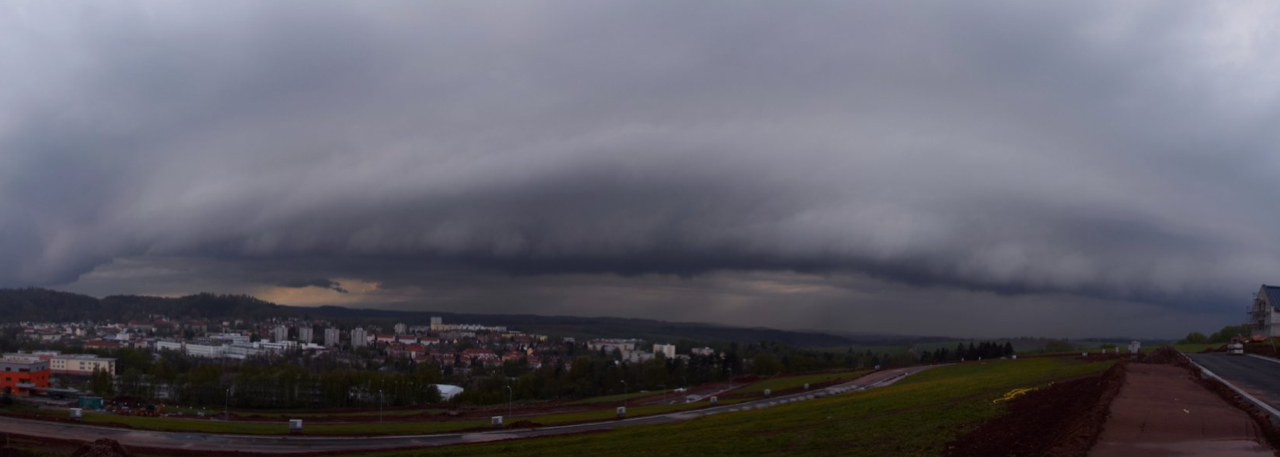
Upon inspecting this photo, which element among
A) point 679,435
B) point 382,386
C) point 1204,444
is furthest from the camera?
point 382,386

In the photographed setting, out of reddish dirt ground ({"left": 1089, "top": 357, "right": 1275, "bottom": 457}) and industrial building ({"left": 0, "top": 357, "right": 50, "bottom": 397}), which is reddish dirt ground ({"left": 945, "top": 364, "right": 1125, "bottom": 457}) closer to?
reddish dirt ground ({"left": 1089, "top": 357, "right": 1275, "bottom": 457})

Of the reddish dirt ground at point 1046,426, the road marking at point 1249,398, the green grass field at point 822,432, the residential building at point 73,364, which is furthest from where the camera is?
the residential building at point 73,364

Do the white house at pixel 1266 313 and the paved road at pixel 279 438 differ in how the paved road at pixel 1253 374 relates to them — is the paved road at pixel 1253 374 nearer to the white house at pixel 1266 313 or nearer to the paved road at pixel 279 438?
the paved road at pixel 279 438

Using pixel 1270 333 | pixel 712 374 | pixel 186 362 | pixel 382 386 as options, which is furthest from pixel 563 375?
pixel 1270 333

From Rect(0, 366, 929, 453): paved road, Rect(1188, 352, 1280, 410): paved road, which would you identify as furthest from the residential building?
Rect(1188, 352, 1280, 410): paved road

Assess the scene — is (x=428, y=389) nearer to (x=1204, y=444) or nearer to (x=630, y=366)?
(x=630, y=366)

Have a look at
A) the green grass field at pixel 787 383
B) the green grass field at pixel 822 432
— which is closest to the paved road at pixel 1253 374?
the green grass field at pixel 822 432
